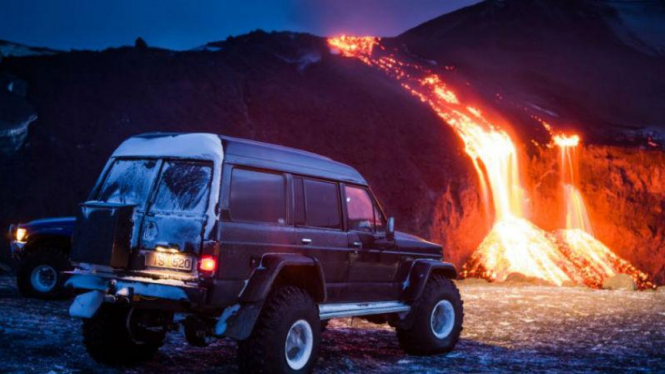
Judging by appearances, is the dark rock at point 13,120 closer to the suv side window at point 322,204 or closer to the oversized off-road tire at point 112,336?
the oversized off-road tire at point 112,336

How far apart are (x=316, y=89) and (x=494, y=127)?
325 inches

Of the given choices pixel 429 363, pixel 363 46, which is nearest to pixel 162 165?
pixel 429 363

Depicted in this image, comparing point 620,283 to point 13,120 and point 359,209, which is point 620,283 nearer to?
point 359,209

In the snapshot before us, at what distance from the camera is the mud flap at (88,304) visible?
6.14 meters

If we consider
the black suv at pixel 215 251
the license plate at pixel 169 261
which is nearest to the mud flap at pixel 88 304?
the black suv at pixel 215 251

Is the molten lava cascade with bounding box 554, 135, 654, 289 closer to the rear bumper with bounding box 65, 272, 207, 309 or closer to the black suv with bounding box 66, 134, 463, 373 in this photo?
the black suv with bounding box 66, 134, 463, 373

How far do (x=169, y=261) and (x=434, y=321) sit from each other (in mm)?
4275

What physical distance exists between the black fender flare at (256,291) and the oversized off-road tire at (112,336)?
160cm

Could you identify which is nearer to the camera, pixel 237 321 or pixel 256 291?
pixel 237 321

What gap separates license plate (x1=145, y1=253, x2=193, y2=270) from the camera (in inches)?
228

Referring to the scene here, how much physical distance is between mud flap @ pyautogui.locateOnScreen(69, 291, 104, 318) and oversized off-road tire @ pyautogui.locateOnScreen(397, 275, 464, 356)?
396cm

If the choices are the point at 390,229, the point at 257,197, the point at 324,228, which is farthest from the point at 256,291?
the point at 390,229

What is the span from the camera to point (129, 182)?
21.3 feet

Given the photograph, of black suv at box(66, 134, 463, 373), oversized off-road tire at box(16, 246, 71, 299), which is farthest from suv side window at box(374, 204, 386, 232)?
oversized off-road tire at box(16, 246, 71, 299)
